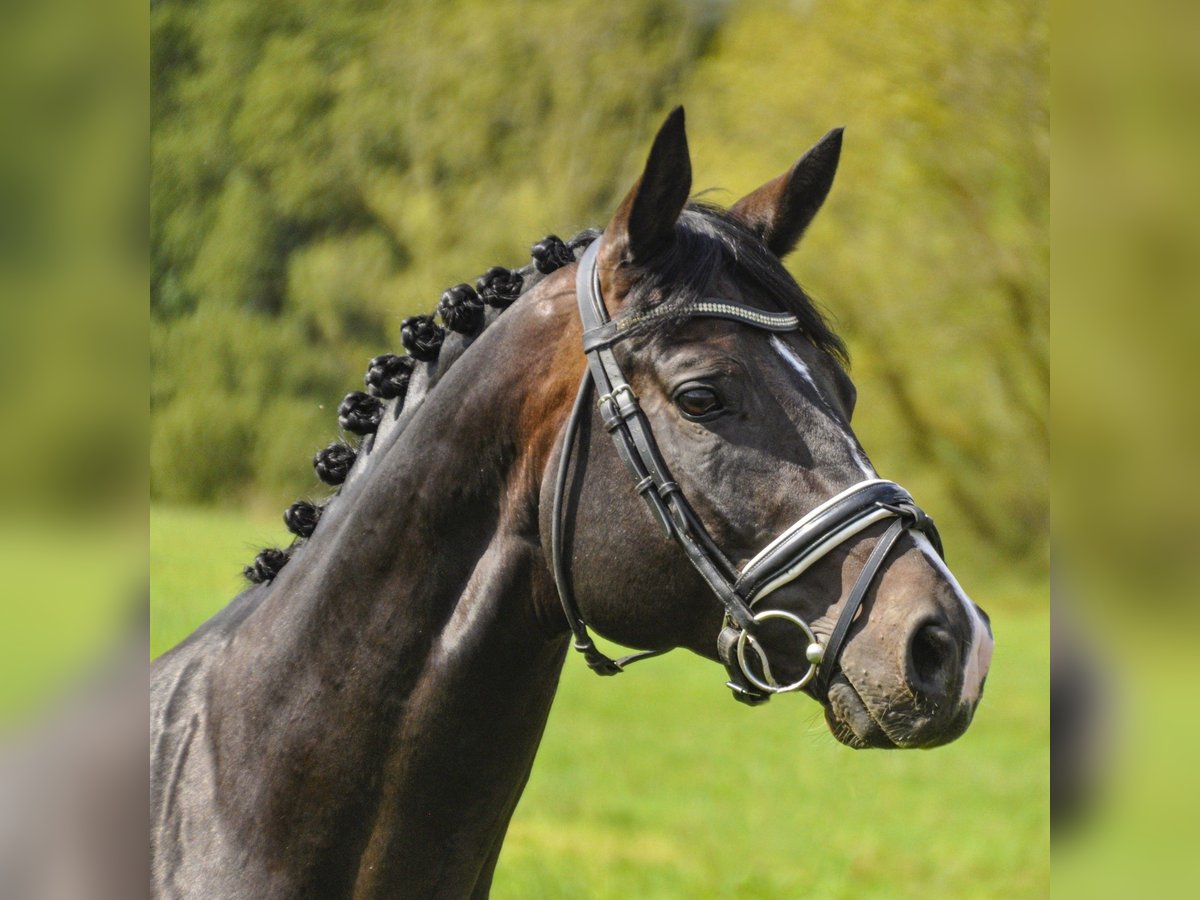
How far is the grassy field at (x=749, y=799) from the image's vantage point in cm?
562

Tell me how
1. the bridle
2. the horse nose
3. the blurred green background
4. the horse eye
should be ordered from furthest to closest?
the blurred green background
the horse eye
the bridle
the horse nose

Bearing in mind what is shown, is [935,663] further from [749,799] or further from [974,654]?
[749,799]

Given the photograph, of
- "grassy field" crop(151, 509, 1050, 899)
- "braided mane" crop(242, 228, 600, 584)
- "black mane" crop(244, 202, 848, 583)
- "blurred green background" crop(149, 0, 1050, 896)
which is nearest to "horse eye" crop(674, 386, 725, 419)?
"black mane" crop(244, 202, 848, 583)

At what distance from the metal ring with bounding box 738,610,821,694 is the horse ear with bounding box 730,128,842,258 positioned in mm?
747

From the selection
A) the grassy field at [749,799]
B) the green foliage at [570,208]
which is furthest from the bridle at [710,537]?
the green foliage at [570,208]

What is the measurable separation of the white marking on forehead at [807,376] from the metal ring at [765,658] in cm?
25

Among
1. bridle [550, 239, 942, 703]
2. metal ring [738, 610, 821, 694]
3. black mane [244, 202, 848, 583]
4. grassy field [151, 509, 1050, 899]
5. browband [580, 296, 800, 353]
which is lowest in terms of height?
grassy field [151, 509, 1050, 899]

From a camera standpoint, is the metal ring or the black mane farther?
the black mane

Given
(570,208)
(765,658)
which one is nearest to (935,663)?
(765,658)

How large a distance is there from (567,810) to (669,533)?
4.91 metres

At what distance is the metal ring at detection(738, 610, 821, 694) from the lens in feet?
5.67

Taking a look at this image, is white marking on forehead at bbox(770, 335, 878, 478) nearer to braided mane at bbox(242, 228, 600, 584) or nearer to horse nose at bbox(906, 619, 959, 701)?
horse nose at bbox(906, 619, 959, 701)
